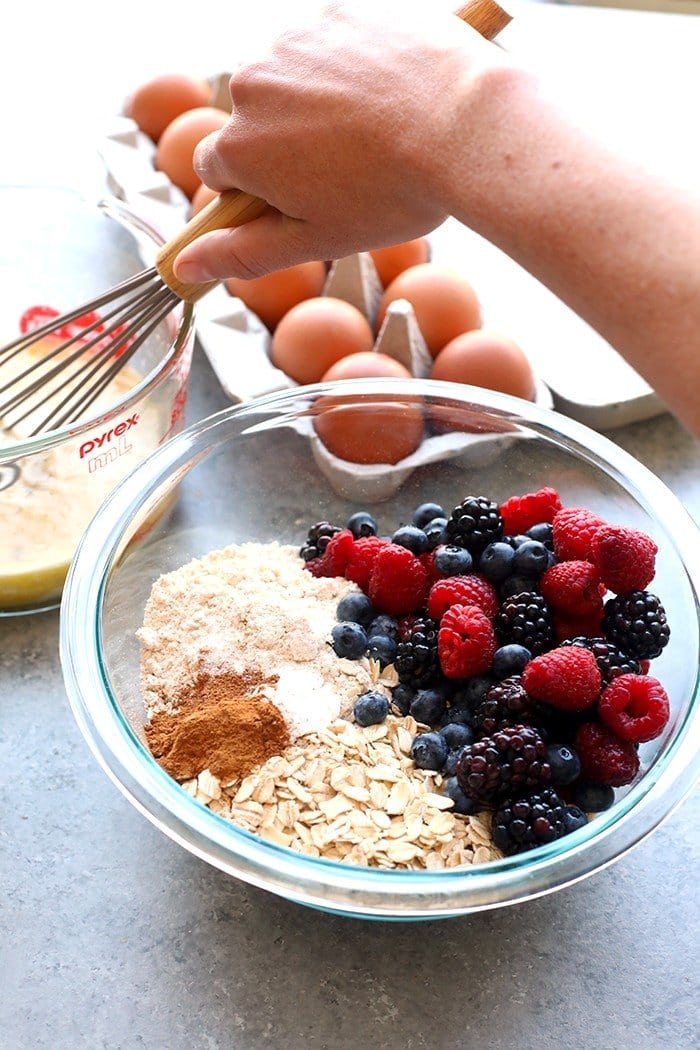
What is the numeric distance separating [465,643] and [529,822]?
7.7 inches

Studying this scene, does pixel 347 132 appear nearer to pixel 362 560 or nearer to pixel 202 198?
pixel 362 560

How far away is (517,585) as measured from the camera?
47.9 inches

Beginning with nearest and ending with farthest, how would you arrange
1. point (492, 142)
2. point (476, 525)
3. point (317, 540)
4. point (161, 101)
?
point (492, 142) → point (476, 525) → point (317, 540) → point (161, 101)

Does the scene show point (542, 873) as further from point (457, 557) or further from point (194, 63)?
point (194, 63)

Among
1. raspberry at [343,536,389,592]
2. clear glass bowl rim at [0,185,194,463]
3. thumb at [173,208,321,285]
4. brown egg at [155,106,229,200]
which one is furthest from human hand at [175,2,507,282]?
brown egg at [155,106,229,200]

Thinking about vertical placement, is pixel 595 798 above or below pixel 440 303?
below

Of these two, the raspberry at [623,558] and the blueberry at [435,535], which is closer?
the raspberry at [623,558]

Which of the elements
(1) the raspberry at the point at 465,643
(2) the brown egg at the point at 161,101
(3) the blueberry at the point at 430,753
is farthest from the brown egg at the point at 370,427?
(2) the brown egg at the point at 161,101

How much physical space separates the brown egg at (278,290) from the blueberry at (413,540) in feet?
1.72

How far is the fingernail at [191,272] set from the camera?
1.13 meters

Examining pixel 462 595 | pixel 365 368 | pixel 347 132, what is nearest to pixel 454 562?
pixel 462 595

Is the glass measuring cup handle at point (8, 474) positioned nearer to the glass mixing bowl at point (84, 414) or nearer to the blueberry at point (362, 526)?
the glass mixing bowl at point (84, 414)

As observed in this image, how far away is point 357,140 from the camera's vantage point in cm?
98

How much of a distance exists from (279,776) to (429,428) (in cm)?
52
